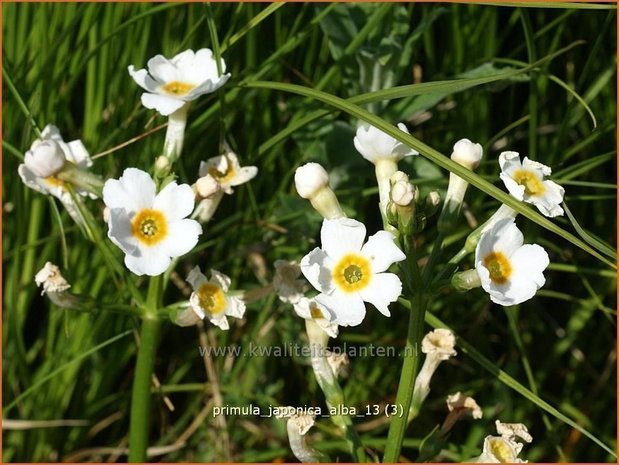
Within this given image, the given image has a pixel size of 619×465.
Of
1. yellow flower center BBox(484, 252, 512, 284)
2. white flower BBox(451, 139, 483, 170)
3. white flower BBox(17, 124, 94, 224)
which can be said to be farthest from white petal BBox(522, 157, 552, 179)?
white flower BBox(17, 124, 94, 224)

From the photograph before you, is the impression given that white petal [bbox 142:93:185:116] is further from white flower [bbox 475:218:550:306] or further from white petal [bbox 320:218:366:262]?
white flower [bbox 475:218:550:306]

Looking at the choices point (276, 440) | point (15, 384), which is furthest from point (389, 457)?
point (15, 384)

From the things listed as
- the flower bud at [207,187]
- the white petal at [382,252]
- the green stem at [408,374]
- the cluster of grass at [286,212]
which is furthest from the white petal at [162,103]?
the green stem at [408,374]

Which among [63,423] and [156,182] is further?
[63,423]

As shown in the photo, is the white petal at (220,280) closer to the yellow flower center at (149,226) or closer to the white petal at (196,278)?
the white petal at (196,278)

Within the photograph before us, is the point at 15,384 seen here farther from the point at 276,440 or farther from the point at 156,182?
the point at 156,182
